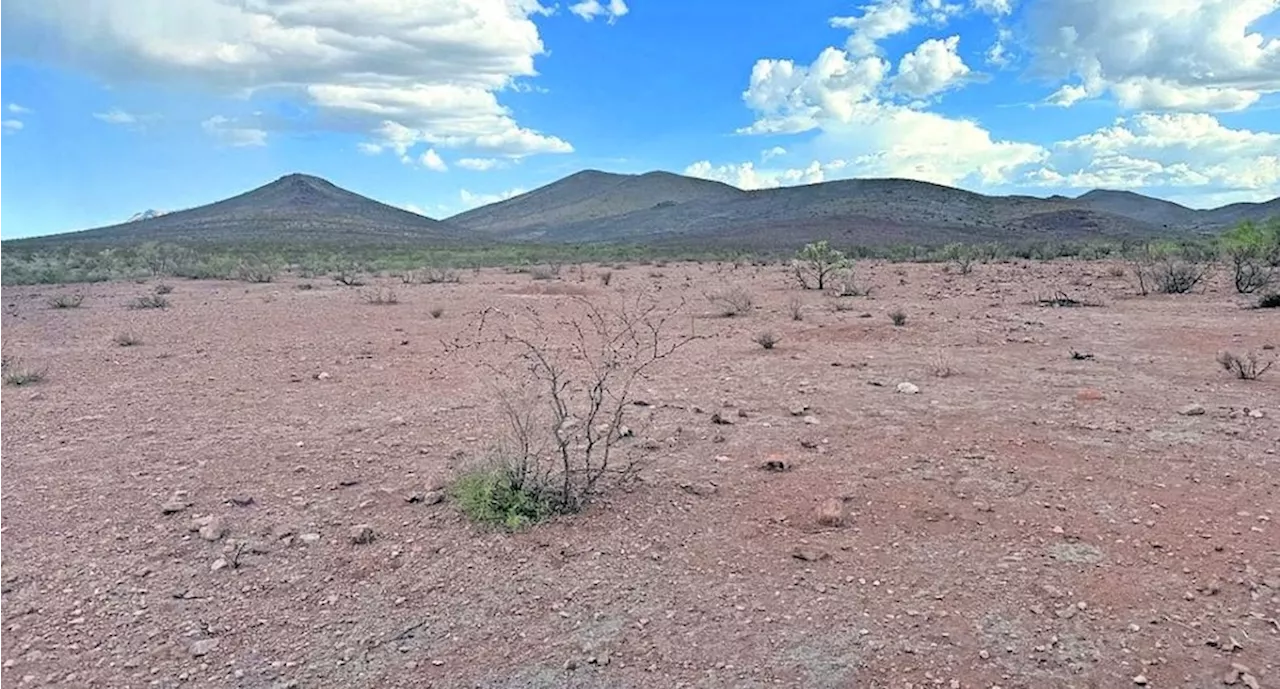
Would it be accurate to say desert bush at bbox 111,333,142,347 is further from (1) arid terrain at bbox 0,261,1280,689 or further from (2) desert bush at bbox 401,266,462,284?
(2) desert bush at bbox 401,266,462,284

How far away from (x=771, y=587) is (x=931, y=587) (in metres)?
0.75

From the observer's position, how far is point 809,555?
4.83 m

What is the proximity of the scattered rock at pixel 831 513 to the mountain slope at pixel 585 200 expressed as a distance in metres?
98.4

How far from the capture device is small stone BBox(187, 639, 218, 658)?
4020 millimetres

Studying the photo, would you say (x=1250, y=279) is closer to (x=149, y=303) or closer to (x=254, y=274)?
(x=149, y=303)

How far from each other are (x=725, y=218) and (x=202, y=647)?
280 feet

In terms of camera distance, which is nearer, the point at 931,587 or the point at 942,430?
the point at 931,587

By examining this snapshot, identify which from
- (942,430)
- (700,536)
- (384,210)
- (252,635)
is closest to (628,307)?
(942,430)

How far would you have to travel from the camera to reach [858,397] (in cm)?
834

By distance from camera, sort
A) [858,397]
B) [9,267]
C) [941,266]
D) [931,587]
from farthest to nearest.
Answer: [9,267], [941,266], [858,397], [931,587]

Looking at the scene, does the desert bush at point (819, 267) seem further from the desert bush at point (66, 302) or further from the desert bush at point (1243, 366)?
the desert bush at point (66, 302)

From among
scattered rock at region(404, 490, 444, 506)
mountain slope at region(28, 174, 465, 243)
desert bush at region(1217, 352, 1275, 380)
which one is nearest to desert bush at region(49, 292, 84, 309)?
scattered rock at region(404, 490, 444, 506)

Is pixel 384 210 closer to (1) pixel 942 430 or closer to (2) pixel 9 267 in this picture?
(2) pixel 9 267

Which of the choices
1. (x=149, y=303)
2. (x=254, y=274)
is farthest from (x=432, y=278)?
(x=149, y=303)
